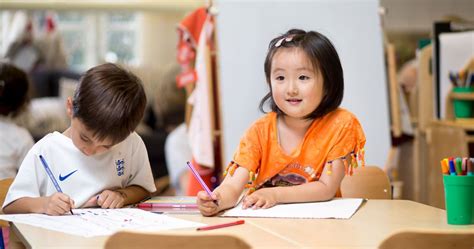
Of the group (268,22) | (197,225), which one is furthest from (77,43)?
(197,225)

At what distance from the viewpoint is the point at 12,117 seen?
7.97 feet

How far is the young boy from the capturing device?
1583 mm

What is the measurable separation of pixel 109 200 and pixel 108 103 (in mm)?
202

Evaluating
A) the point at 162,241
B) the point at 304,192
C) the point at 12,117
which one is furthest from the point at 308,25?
the point at 162,241

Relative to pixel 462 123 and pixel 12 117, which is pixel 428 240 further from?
pixel 462 123

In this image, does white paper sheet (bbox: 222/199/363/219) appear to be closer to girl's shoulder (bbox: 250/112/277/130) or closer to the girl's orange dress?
the girl's orange dress

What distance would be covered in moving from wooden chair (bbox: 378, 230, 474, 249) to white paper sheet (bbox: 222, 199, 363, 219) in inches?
9.2

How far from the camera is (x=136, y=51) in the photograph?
568 cm

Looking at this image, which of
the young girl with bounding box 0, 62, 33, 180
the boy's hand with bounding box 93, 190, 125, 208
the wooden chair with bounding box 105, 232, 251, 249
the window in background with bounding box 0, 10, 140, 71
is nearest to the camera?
the wooden chair with bounding box 105, 232, 251, 249

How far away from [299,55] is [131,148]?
43cm

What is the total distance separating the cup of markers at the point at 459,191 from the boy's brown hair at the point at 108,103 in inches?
24.9

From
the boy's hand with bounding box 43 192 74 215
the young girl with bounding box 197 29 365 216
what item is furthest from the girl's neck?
the boy's hand with bounding box 43 192 74 215

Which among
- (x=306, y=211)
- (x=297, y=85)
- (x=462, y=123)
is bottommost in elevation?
(x=462, y=123)

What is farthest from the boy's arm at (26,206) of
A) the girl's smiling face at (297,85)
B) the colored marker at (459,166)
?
the colored marker at (459,166)
